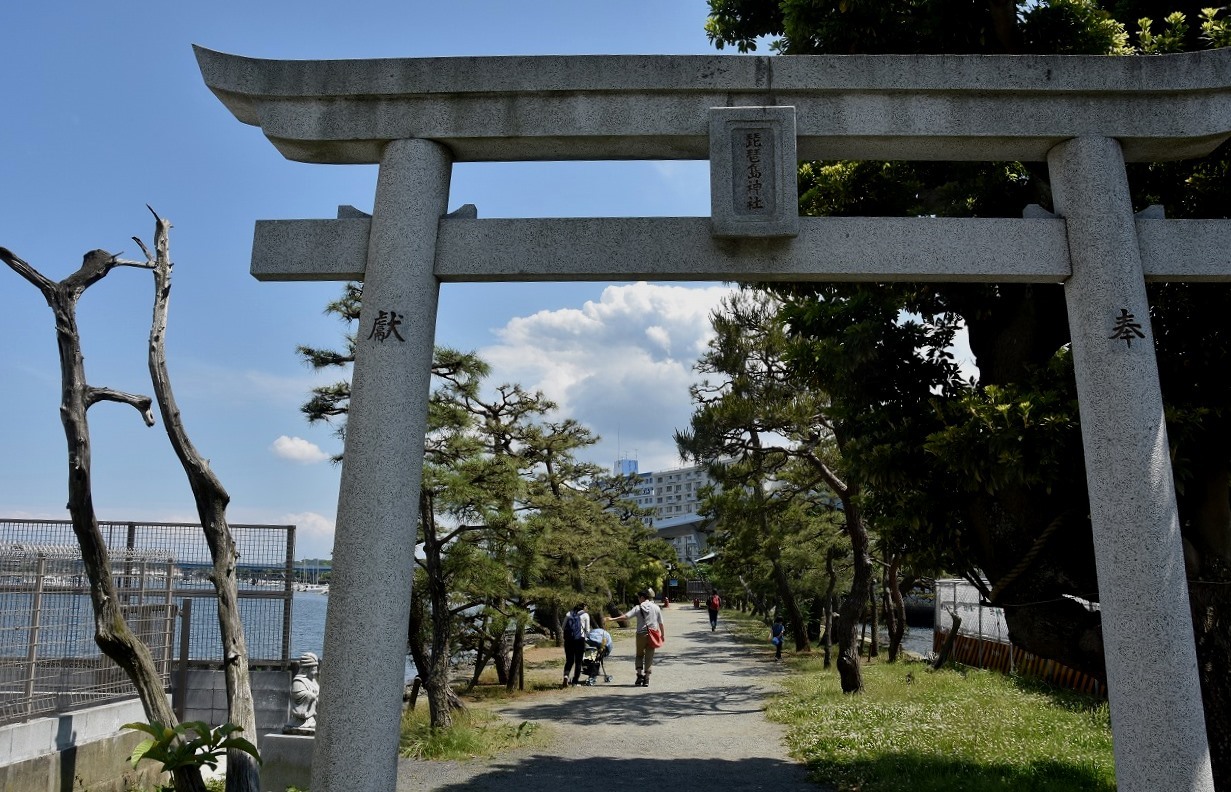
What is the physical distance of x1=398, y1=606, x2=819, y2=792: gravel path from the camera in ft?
29.0

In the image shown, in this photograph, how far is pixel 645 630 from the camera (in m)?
16.2

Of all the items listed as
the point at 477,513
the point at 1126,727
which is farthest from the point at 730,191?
the point at 477,513

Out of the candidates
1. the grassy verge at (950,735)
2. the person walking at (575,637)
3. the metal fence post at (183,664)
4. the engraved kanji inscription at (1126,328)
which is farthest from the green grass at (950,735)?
the metal fence post at (183,664)

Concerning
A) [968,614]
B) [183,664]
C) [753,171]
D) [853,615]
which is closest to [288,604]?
[183,664]

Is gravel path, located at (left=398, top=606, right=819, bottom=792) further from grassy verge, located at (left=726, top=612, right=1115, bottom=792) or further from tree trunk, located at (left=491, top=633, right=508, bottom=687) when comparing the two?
tree trunk, located at (left=491, top=633, right=508, bottom=687)

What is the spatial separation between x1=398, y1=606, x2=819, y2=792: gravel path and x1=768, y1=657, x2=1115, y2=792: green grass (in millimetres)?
553

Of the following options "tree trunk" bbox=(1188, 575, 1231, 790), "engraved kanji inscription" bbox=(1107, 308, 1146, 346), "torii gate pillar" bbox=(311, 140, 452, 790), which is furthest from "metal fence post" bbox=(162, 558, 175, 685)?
"tree trunk" bbox=(1188, 575, 1231, 790)

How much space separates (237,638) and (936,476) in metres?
5.86

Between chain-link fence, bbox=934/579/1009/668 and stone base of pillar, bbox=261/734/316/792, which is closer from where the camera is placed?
stone base of pillar, bbox=261/734/316/792

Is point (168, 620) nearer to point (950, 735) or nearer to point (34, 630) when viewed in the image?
point (34, 630)

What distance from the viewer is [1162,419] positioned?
4645mm

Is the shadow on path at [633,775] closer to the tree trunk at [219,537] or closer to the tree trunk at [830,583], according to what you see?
the tree trunk at [219,537]

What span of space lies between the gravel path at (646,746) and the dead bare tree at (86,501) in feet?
11.5

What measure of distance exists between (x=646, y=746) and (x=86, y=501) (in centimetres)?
751
